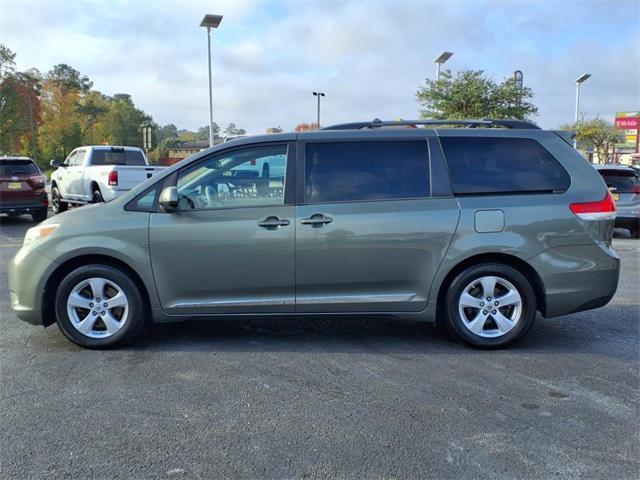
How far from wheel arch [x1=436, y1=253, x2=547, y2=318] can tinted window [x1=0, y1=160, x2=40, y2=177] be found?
11.9 m

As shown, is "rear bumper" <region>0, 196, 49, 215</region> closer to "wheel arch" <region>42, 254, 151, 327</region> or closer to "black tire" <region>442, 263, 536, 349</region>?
"wheel arch" <region>42, 254, 151, 327</region>

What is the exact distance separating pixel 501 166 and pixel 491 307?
1178 mm

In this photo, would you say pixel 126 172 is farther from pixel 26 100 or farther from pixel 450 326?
pixel 26 100

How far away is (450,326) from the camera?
4641 millimetres

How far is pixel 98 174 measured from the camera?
1412cm

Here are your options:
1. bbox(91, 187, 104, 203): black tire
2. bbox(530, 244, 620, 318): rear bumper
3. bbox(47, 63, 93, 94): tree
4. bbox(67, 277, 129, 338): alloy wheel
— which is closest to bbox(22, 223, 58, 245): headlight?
bbox(67, 277, 129, 338): alloy wheel

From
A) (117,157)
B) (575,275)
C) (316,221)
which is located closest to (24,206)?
(117,157)

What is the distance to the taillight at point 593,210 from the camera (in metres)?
4.61

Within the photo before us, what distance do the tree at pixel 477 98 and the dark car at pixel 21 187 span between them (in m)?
14.7

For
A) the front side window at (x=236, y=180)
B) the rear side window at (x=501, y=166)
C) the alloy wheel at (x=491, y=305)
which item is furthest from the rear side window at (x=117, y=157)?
the alloy wheel at (x=491, y=305)

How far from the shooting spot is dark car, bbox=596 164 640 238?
11750mm

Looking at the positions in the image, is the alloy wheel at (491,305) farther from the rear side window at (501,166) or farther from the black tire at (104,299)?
the black tire at (104,299)

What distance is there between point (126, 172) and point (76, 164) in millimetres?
2887

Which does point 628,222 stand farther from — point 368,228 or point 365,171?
point 368,228
